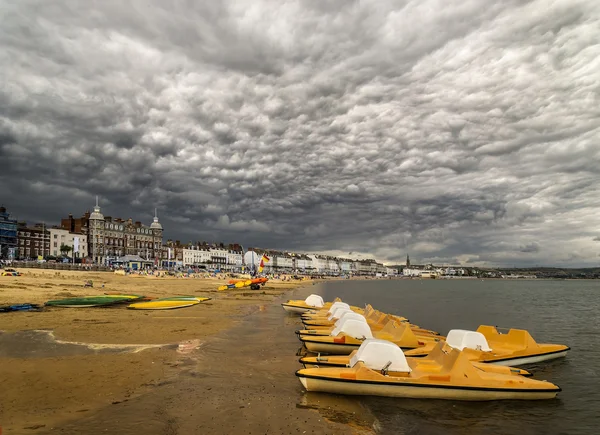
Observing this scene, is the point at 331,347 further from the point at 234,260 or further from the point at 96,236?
the point at 234,260

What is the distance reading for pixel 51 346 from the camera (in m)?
14.8

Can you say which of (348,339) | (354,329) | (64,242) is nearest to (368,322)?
(354,329)

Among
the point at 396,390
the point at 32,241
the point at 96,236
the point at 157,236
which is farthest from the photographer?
the point at 157,236

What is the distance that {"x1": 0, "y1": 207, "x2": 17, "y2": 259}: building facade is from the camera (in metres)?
101

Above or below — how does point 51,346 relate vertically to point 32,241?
below

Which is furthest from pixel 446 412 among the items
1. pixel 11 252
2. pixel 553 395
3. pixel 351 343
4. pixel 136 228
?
pixel 136 228

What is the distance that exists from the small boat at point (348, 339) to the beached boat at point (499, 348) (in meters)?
0.83

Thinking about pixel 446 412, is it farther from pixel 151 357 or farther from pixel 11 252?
pixel 11 252

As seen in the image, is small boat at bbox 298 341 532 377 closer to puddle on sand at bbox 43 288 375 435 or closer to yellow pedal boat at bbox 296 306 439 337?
puddle on sand at bbox 43 288 375 435

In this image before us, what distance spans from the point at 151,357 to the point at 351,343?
25.3 feet

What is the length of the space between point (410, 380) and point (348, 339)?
17.3 feet

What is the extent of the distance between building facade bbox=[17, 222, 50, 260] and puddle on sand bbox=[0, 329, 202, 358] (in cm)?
10997

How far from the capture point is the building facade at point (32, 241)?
107 m

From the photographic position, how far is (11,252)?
99.2m
